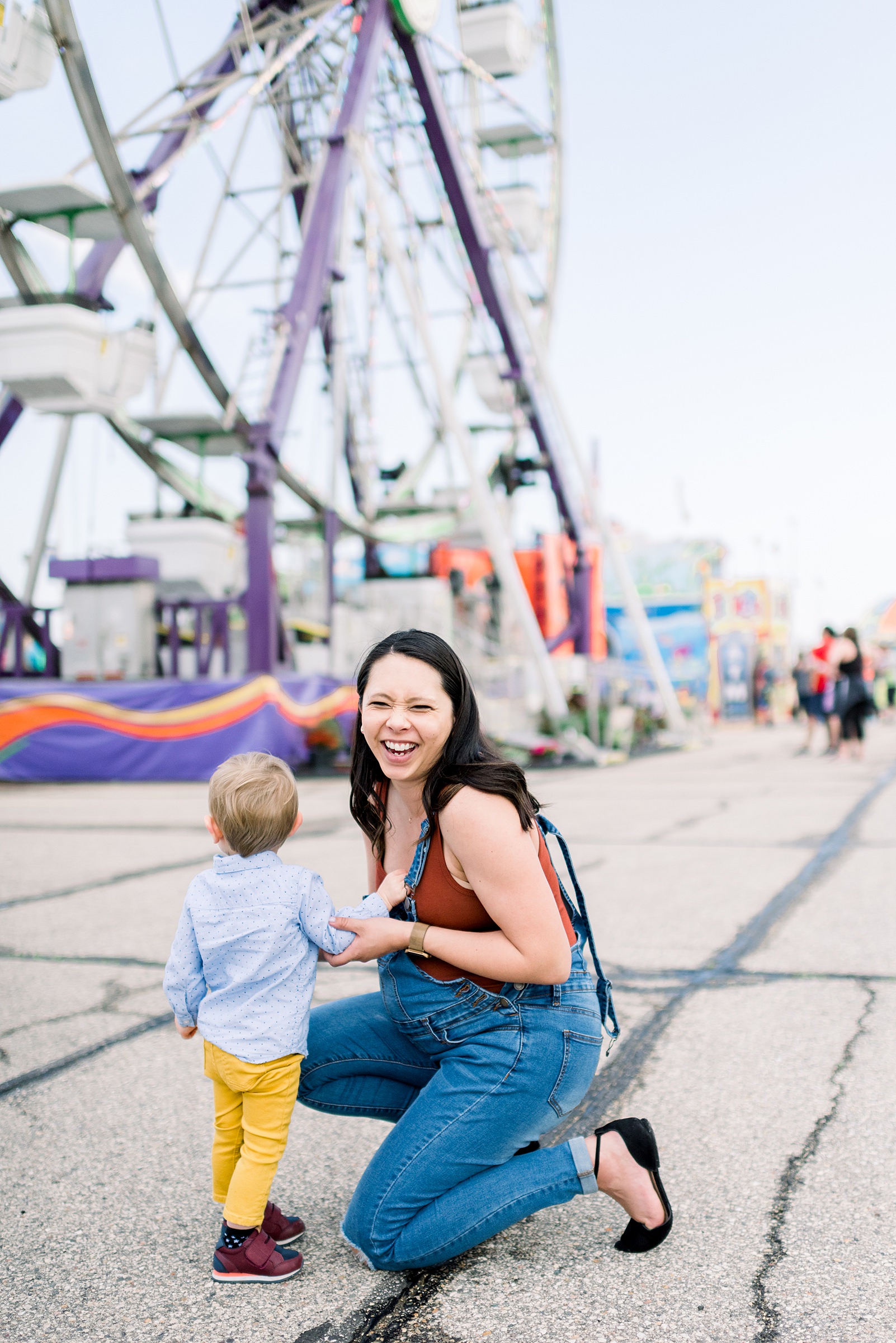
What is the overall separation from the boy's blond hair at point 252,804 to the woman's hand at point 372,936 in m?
0.20

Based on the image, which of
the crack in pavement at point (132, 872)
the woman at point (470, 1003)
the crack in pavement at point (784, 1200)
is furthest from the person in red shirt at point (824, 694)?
the woman at point (470, 1003)

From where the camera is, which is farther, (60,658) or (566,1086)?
(60,658)

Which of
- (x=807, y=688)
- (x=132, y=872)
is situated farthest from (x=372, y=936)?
(x=807, y=688)

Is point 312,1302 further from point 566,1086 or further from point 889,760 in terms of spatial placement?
point 889,760

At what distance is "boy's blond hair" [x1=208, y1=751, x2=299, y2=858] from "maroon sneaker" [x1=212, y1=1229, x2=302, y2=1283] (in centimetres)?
67

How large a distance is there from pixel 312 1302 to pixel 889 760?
42.2 feet

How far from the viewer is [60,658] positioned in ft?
48.9

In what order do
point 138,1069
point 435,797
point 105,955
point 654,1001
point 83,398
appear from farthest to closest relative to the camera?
point 83,398, point 105,955, point 654,1001, point 138,1069, point 435,797

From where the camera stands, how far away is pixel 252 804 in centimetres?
199

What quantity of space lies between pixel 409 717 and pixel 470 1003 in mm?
538

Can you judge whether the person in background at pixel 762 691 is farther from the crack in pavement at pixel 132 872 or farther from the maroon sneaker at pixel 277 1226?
the maroon sneaker at pixel 277 1226

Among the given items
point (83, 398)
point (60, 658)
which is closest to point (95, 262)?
point (83, 398)

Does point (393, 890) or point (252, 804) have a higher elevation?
point (252, 804)

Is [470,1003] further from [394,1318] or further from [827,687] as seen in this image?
[827,687]
